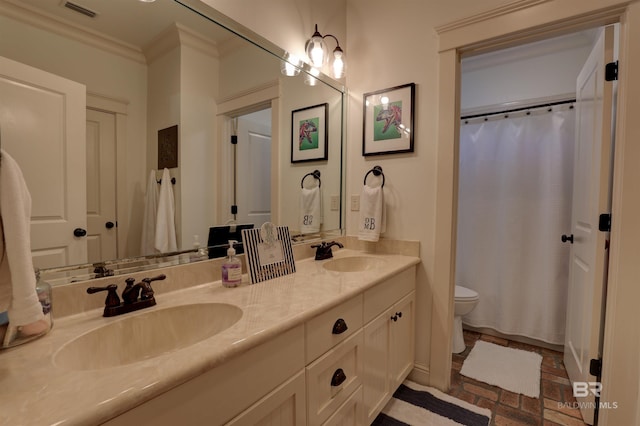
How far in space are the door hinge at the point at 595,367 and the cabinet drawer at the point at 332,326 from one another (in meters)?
1.22

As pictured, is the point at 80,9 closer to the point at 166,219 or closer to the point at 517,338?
the point at 166,219

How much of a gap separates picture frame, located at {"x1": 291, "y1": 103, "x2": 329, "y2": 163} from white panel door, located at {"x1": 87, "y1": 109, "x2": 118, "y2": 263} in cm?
97

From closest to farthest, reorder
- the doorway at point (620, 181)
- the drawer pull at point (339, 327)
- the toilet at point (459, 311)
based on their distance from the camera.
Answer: the drawer pull at point (339, 327), the doorway at point (620, 181), the toilet at point (459, 311)

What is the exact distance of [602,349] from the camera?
1.41 m

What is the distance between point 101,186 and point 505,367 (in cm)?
253

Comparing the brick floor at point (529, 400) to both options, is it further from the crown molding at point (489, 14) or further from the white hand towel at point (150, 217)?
the crown molding at point (489, 14)

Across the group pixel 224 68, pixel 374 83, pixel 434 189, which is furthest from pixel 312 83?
pixel 434 189

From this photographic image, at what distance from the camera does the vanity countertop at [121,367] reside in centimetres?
49

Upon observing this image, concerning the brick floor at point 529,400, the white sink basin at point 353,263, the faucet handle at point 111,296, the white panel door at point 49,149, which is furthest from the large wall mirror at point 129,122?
the brick floor at point 529,400

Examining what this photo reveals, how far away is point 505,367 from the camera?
→ 200cm

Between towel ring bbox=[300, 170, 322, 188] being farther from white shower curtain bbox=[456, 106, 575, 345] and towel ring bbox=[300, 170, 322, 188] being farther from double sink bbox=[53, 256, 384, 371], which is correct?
white shower curtain bbox=[456, 106, 575, 345]

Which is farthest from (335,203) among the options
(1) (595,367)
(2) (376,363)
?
(1) (595,367)

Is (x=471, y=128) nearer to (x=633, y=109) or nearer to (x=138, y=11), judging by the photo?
(x=633, y=109)

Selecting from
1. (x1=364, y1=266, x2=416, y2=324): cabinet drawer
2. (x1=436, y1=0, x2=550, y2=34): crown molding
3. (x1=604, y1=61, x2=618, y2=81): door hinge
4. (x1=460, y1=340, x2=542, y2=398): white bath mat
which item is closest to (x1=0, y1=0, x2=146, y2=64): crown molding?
(x1=364, y1=266, x2=416, y2=324): cabinet drawer
